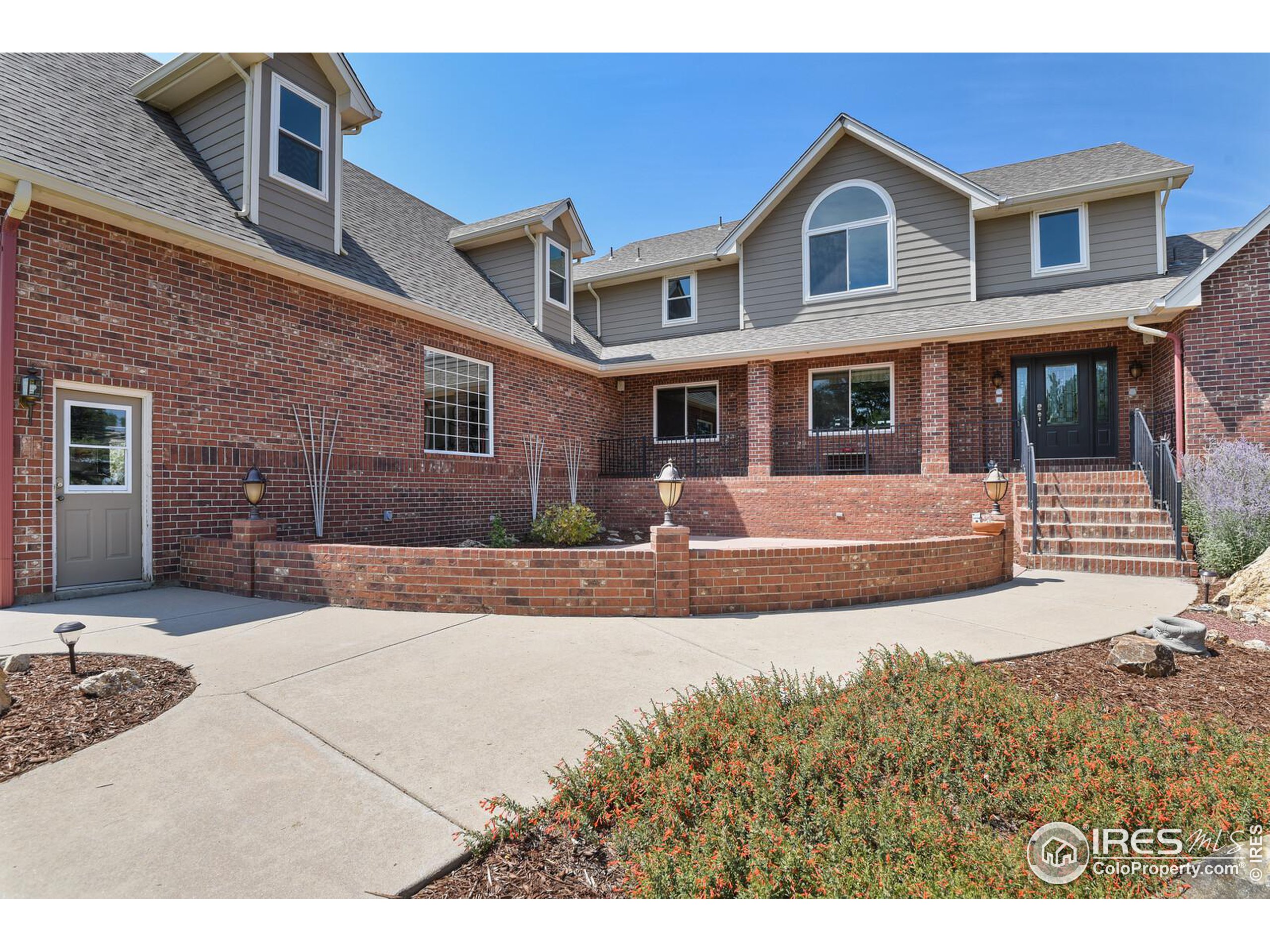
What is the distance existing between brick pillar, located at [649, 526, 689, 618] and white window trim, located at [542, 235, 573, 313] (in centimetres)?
913

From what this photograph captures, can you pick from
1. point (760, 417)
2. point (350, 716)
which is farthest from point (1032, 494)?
point (350, 716)

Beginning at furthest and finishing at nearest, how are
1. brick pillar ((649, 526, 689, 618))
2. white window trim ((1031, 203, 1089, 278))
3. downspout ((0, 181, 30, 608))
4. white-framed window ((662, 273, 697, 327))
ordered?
white-framed window ((662, 273, 697, 327)) < white window trim ((1031, 203, 1089, 278)) < downspout ((0, 181, 30, 608)) < brick pillar ((649, 526, 689, 618))

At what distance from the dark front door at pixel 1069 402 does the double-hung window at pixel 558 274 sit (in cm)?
951

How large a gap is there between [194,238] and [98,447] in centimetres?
250

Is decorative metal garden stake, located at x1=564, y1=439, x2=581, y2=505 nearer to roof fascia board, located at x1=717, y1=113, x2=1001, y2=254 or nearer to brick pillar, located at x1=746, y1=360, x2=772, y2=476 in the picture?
brick pillar, located at x1=746, y1=360, x2=772, y2=476

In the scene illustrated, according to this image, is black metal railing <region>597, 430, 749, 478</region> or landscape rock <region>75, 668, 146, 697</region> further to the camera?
black metal railing <region>597, 430, 749, 478</region>

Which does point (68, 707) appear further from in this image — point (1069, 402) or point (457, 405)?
point (1069, 402)

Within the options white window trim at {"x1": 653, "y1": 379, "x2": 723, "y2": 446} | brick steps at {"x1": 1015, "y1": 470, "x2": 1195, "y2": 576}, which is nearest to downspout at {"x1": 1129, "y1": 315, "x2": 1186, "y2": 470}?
brick steps at {"x1": 1015, "y1": 470, "x2": 1195, "y2": 576}

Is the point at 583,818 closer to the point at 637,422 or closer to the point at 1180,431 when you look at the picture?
the point at 1180,431

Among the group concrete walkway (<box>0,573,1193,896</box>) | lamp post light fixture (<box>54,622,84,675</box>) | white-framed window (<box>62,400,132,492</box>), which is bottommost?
concrete walkway (<box>0,573,1193,896</box>)

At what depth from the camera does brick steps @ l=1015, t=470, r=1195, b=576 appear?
738 cm

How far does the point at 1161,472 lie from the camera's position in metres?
8.05

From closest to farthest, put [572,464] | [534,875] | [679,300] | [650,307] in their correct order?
[534,875] < [572,464] < [679,300] < [650,307]

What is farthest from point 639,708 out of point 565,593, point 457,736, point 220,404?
point 220,404
